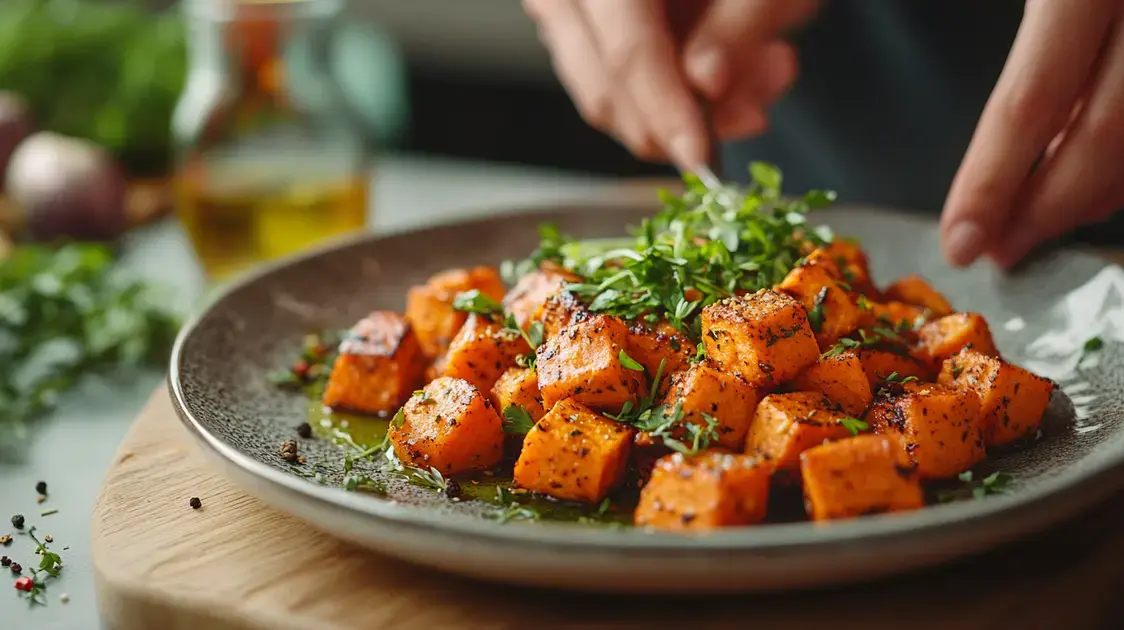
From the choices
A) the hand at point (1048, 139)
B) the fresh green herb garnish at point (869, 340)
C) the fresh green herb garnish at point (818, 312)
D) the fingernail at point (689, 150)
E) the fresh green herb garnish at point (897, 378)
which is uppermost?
the hand at point (1048, 139)

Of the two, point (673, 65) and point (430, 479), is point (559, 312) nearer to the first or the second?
point (430, 479)

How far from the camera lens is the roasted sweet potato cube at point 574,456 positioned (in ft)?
5.01

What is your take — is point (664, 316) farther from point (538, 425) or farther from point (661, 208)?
point (661, 208)

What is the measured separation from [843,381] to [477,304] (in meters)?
0.64

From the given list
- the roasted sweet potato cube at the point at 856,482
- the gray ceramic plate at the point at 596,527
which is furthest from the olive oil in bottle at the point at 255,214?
the roasted sweet potato cube at the point at 856,482

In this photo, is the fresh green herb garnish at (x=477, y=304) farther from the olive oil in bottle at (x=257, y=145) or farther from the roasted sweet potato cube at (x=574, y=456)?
the olive oil in bottle at (x=257, y=145)

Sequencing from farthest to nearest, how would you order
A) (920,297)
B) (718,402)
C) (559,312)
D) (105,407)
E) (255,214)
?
(255,214) < (105,407) < (920,297) < (559,312) < (718,402)

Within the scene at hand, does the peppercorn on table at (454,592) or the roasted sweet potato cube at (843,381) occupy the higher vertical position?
the roasted sweet potato cube at (843,381)

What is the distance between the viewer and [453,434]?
1.63 meters

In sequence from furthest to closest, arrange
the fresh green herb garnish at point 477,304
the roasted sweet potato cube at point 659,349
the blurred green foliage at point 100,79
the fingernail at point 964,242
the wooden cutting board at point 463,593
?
the blurred green foliage at point 100,79
the fingernail at point 964,242
the fresh green herb garnish at point 477,304
the roasted sweet potato cube at point 659,349
the wooden cutting board at point 463,593

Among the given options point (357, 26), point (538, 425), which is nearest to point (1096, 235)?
point (538, 425)

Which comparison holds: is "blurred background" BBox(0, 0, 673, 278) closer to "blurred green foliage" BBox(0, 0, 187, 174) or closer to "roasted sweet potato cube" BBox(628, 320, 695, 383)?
"blurred green foliage" BBox(0, 0, 187, 174)

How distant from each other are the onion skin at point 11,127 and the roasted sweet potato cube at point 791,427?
3067 mm

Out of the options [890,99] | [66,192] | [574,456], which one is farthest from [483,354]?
[66,192]
